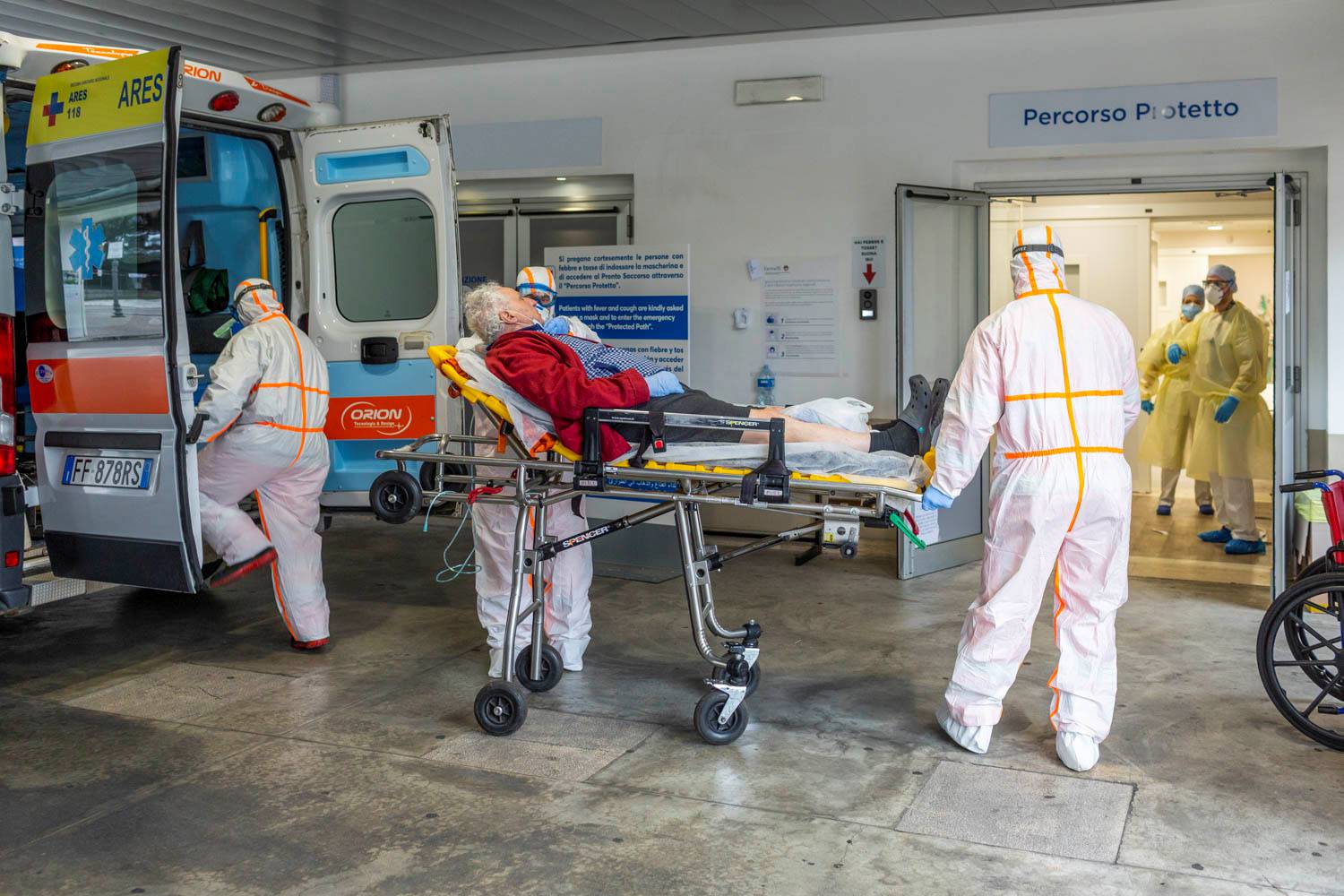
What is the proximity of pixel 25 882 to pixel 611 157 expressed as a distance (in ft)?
19.4

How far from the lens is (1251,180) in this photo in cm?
665

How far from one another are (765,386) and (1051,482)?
13.2ft

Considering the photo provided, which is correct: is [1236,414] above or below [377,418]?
below

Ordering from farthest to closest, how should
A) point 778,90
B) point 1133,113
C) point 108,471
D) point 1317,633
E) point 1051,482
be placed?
point 778,90 → point 1133,113 → point 108,471 → point 1317,633 → point 1051,482

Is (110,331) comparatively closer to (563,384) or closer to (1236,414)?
(563,384)

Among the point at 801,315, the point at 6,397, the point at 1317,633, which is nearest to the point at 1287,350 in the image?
the point at 801,315

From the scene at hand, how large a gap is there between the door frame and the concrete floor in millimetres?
677

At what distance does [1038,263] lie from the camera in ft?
13.0

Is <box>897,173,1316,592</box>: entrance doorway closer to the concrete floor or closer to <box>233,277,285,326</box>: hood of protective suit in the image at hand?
the concrete floor

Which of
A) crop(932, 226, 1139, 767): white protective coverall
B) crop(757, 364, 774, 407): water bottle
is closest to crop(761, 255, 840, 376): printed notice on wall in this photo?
crop(757, 364, 774, 407): water bottle

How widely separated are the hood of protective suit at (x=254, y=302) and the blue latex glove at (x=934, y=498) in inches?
112

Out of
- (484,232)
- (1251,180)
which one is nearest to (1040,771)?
(1251,180)

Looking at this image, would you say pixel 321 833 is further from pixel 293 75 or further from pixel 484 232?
pixel 293 75

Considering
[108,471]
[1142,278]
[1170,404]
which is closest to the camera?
[108,471]
